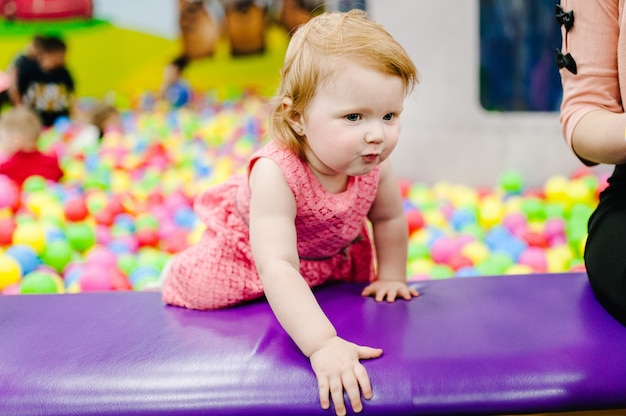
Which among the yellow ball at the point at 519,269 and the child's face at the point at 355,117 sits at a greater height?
the child's face at the point at 355,117

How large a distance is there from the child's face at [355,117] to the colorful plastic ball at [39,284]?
1090mm

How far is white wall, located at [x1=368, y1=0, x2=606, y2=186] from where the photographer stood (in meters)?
2.83

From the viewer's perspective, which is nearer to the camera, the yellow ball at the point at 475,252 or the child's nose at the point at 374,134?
the child's nose at the point at 374,134

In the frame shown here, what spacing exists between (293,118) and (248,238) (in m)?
0.28

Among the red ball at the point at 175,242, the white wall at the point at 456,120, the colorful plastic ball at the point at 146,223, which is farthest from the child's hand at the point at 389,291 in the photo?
the white wall at the point at 456,120

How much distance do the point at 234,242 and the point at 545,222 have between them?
1392 millimetres

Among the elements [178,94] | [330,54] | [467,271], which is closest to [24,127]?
[467,271]

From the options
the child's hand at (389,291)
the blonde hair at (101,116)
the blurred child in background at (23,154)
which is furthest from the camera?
the blonde hair at (101,116)

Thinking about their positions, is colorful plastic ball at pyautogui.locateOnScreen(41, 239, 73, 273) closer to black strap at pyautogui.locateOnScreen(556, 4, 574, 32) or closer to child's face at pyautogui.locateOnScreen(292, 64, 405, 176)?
child's face at pyautogui.locateOnScreen(292, 64, 405, 176)

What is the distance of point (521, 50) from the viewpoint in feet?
9.17

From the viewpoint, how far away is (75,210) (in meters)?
2.67

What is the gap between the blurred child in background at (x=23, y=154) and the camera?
3.23 metres

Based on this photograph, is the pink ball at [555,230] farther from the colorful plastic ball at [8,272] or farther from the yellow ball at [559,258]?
the colorful plastic ball at [8,272]

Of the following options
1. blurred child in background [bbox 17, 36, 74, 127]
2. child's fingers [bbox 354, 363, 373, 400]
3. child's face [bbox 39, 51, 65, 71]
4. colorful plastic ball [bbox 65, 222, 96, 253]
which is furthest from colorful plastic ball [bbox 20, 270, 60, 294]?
child's face [bbox 39, 51, 65, 71]
